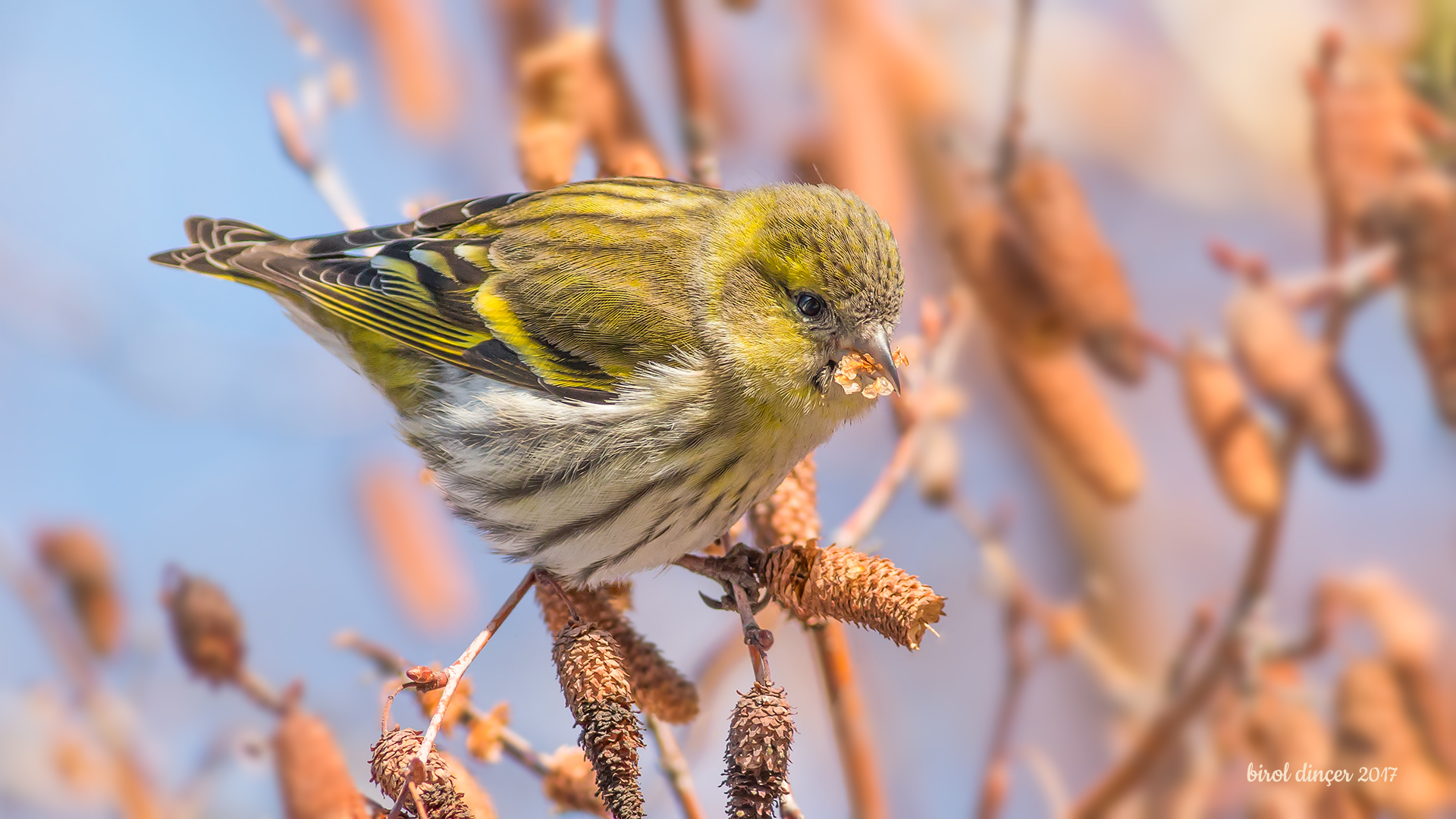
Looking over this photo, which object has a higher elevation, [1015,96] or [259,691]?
[1015,96]

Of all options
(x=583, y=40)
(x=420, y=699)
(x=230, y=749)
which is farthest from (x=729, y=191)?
(x=230, y=749)

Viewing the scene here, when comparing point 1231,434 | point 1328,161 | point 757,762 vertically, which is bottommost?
point 757,762

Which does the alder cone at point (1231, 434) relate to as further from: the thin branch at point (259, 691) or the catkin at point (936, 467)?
the thin branch at point (259, 691)

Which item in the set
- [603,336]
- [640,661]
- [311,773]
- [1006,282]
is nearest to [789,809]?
[640,661]

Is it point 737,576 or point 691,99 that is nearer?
point 737,576

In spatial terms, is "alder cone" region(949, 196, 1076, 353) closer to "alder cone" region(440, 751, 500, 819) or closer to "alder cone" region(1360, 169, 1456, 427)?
"alder cone" region(1360, 169, 1456, 427)

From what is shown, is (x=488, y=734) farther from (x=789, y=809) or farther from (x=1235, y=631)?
(x=1235, y=631)

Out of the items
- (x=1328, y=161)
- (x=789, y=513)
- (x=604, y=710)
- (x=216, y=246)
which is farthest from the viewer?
(x=1328, y=161)
